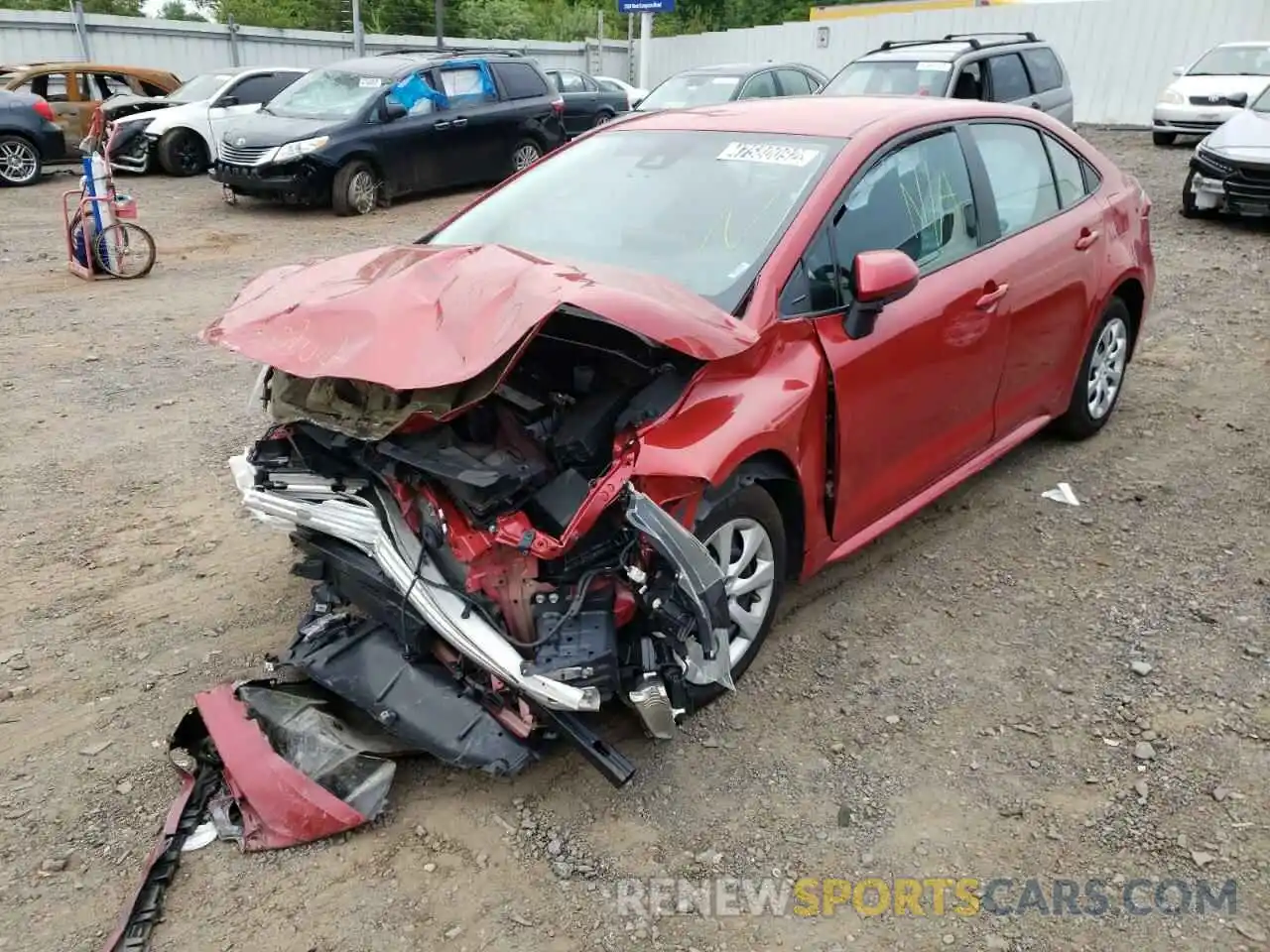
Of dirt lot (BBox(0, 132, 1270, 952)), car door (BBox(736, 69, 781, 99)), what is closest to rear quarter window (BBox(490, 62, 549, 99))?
car door (BBox(736, 69, 781, 99))

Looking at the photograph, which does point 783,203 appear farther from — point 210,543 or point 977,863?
point 210,543

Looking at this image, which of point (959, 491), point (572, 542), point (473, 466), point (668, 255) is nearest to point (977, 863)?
point (572, 542)

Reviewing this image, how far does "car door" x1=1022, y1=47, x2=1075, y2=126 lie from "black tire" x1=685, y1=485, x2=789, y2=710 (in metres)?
9.66

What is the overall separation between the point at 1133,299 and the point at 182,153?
1348 centimetres

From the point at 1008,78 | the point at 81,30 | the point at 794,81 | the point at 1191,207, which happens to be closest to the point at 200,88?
the point at 81,30

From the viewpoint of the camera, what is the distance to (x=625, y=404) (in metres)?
2.97

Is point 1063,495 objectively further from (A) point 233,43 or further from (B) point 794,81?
(A) point 233,43

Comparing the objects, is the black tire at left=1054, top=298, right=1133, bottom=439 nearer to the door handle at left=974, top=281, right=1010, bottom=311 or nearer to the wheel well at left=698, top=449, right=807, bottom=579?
the door handle at left=974, top=281, right=1010, bottom=311

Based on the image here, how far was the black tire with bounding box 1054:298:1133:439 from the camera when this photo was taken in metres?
4.93

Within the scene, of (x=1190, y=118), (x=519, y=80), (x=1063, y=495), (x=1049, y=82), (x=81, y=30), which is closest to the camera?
(x=1063, y=495)

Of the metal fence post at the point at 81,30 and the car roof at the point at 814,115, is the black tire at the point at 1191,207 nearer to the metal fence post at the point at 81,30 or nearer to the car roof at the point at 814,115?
the car roof at the point at 814,115

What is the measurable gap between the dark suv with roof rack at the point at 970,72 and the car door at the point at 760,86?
189 cm

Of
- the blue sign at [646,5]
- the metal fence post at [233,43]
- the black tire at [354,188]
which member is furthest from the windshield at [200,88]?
the blue sign at [646,5]

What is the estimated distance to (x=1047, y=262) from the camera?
14.2 ft
